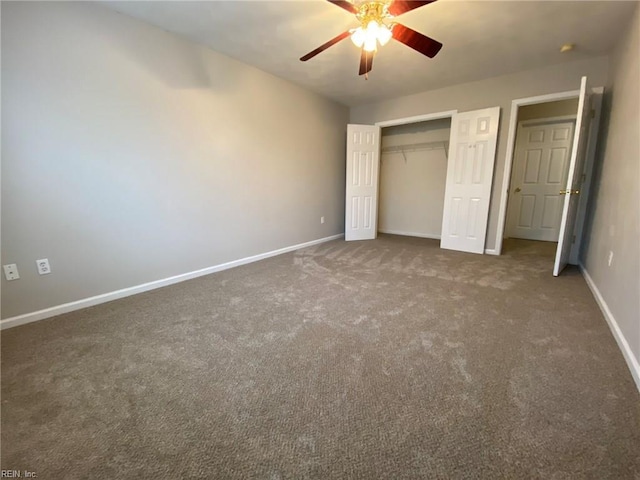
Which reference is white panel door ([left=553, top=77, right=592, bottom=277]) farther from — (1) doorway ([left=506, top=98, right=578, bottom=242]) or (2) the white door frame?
(1) doorway ([left=506, top=98, right=578, bottom=242])

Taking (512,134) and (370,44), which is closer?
(370,44)

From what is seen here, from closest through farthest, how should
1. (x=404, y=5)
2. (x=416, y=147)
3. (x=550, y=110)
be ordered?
(x=404, y=5), (x=550, y=110), (x=416, y=147)

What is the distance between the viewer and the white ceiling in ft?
6.94

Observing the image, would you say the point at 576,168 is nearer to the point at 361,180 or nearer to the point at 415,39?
the point at 415,39

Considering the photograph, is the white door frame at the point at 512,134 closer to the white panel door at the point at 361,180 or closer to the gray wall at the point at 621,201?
the gray wall at the point at 621,201

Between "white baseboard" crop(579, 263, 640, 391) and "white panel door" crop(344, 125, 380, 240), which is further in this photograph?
"white panel door" crop(344, 125, 380, 240)

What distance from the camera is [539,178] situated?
4574 millimetres

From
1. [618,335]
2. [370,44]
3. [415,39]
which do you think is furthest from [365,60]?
[618,335]

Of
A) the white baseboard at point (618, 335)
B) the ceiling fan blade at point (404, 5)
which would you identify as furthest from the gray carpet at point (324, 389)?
the ceiling fan blade at point (404, 5)

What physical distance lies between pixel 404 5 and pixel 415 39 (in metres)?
0.25

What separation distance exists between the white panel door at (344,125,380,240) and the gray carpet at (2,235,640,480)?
2.47 metres

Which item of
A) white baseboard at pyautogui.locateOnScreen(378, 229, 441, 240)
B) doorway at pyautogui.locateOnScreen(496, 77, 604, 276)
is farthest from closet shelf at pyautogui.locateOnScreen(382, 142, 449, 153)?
white baseboard at pyautogui.locateOnScreen(378, 229, 441, 240)

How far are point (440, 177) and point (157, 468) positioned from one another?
17.0 feet

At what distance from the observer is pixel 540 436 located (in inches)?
41.9
